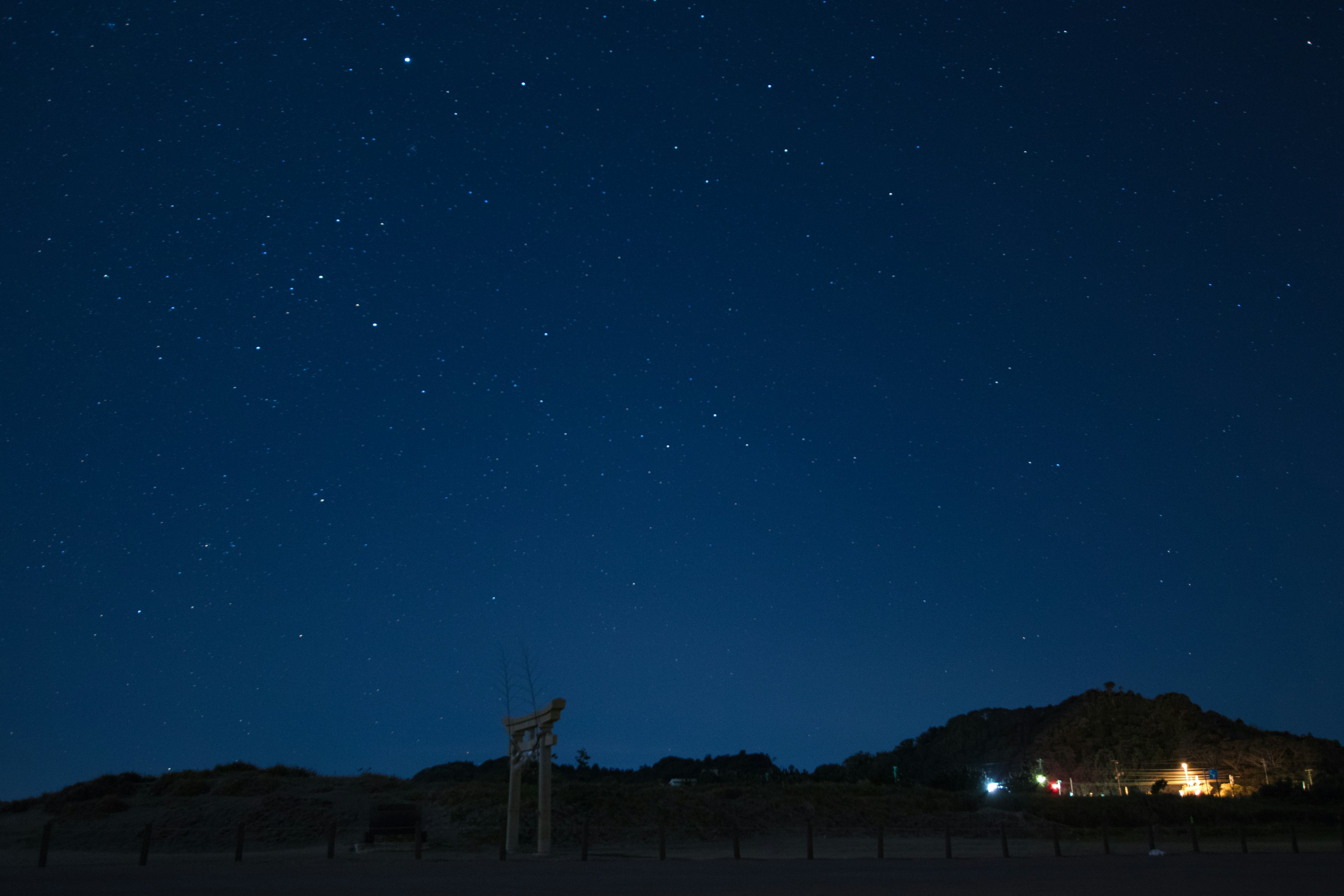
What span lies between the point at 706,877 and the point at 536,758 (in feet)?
24.9

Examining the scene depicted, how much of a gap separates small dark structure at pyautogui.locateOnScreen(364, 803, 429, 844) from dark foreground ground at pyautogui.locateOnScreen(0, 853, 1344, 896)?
5500 millimetres

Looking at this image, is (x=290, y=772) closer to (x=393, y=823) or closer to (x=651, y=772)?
(x=393, y=823)

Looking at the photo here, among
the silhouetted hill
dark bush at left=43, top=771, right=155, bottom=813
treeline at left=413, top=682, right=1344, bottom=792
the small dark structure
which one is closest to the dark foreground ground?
the small dark structure

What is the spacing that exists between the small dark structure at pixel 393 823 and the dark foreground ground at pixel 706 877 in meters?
5.50

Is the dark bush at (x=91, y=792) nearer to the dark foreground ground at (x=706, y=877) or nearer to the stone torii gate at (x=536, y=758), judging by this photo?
the dark foreground ground at (x=706, y=877)

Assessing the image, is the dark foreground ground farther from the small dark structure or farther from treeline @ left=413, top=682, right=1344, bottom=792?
treeline @ left=413, top=682, right=1344, bottom=792

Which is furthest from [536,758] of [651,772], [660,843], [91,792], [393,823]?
A: [651,772]

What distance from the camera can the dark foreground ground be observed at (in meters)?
15.2

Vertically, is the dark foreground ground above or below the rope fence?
above

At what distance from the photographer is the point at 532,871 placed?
63.4ft

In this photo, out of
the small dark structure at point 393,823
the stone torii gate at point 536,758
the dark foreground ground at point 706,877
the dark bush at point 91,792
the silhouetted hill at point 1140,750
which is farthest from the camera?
the silhouetted hill at point 1140,750

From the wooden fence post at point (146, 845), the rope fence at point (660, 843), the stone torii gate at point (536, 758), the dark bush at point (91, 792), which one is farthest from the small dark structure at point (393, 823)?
the dark bush at point (91, 792)

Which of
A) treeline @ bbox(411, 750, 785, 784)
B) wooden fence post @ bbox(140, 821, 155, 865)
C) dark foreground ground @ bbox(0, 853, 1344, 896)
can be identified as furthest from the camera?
treeline @ bbox(411, 750, 785, 784)

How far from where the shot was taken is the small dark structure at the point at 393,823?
91.0 ft
